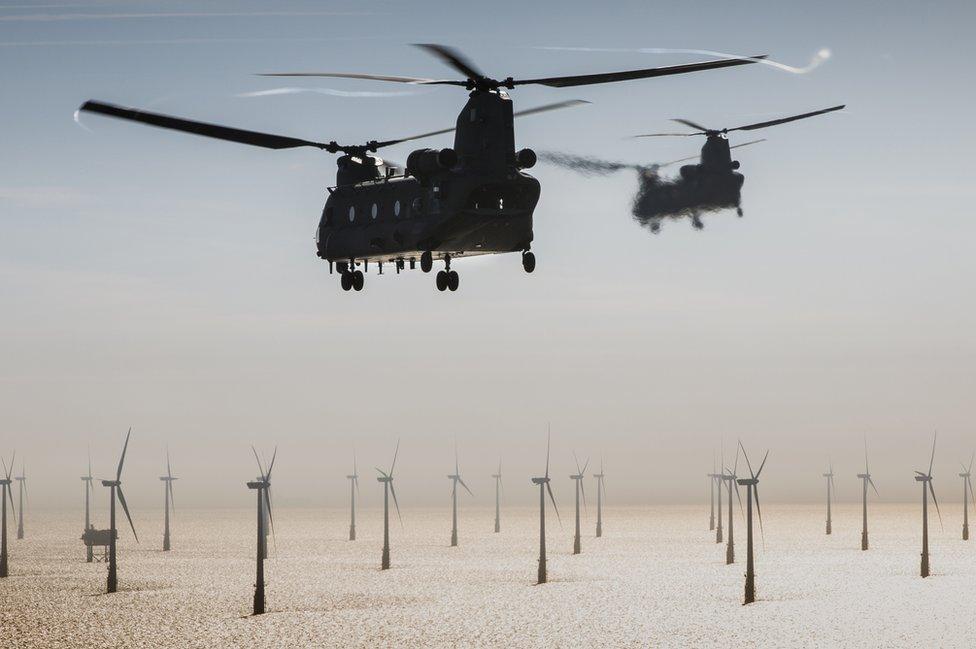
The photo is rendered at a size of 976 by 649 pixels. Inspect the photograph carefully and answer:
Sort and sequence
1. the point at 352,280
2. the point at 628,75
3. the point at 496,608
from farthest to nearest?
the point at 496,608 < the point at 352,280 < the point at 628,75

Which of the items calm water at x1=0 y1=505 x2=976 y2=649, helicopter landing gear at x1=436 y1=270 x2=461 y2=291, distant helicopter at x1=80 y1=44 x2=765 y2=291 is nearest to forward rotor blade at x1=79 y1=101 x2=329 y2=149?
distant helicopter at x1=80 y1=44 x2=765 y2=291

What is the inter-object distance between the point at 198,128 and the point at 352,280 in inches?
562

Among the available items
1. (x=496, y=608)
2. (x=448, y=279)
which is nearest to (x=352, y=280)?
(x=448, y=279)

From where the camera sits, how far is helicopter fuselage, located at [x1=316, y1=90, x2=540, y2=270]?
2002 inches

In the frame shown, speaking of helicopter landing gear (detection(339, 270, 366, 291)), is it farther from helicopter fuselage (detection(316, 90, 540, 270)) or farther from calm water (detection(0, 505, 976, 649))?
calm water (detection(0, 505, 976, 649))

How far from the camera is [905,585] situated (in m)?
150

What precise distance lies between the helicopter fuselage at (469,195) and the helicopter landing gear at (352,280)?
4.10m

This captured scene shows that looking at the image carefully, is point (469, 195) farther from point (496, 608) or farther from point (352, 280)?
point (496, 608)

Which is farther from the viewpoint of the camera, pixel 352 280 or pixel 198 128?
pixel 352 280

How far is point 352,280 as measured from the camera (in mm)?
60844

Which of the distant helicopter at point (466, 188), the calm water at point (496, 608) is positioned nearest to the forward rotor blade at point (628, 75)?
the distant helicopter at point (466, 188)

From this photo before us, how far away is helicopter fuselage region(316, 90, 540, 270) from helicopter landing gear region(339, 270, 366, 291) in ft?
13.4

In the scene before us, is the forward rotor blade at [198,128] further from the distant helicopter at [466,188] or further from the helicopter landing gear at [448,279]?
the helicopter landing gear at [448,279]

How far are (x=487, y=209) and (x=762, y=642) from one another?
6579cm
